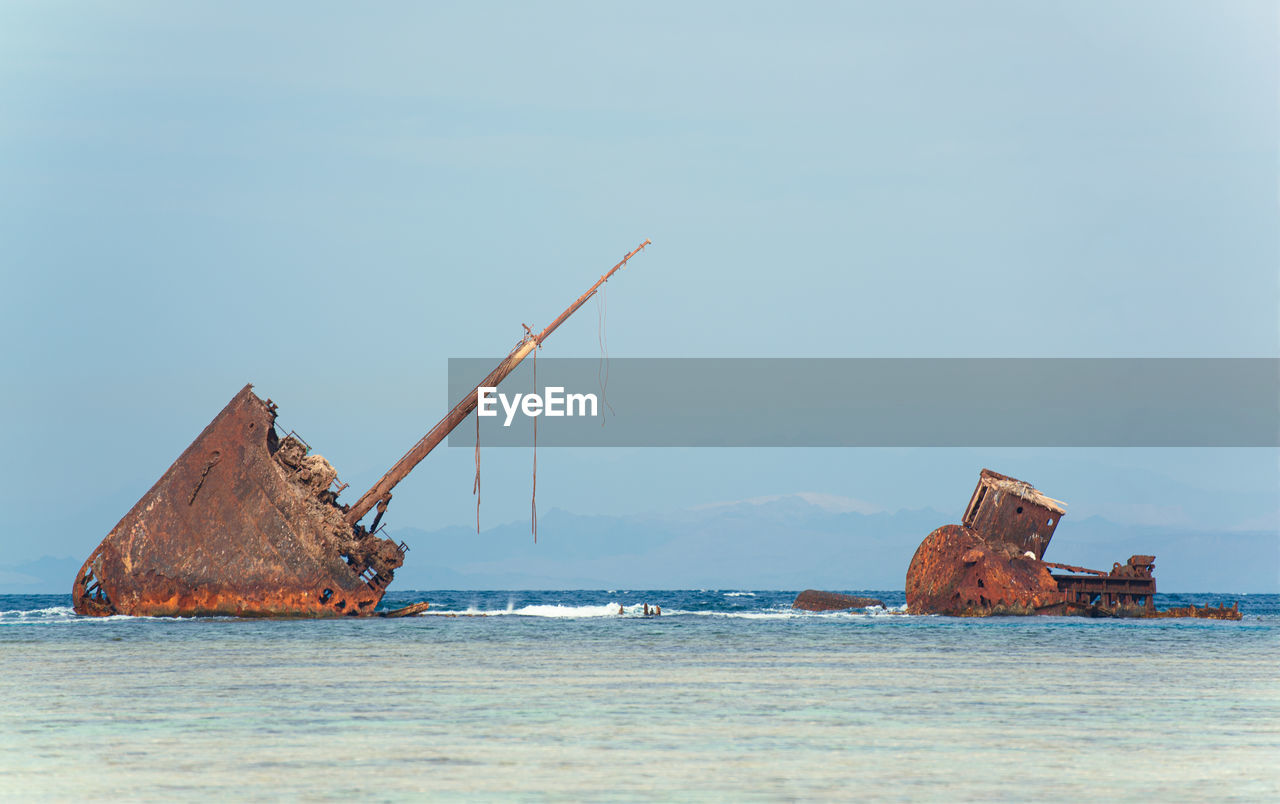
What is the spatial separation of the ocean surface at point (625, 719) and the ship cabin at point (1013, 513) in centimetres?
823

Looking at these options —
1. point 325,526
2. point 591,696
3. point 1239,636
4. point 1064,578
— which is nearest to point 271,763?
Result: point 591,696

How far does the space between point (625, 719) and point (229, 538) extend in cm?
1628

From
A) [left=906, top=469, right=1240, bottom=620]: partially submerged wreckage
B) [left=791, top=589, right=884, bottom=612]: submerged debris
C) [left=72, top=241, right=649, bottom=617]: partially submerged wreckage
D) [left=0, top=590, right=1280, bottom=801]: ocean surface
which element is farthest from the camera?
[left=791, top=589, right=884, bottom=612]: submerged debris

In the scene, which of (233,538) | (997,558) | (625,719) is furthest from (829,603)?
(625,719)

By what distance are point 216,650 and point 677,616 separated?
65.7 ft

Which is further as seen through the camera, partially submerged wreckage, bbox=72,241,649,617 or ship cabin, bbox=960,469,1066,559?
ship cabin, bbox=960,469,1066,559

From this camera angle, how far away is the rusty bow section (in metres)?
27.5

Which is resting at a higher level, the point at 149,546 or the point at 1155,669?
the point at 149,546

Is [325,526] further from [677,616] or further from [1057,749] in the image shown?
[1057,749]

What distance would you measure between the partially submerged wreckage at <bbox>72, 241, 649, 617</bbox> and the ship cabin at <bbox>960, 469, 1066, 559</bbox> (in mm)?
17275

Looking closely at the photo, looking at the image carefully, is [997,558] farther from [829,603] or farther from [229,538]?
[229,538]

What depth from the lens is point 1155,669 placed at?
829 inches

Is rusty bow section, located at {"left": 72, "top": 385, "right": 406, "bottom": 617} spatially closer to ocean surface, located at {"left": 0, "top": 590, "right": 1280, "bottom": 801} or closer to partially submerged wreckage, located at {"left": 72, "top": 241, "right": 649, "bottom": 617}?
partially submerged wreckage, located at {"left": 72, "top": 241, "right": 649, "bottom": 617}

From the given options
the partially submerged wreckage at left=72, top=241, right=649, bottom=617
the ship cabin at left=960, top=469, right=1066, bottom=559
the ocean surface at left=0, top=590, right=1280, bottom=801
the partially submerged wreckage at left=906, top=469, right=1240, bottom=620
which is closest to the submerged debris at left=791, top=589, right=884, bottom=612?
the partially submerged wreckage at left=906, top=469, right=1240, bottom=620
